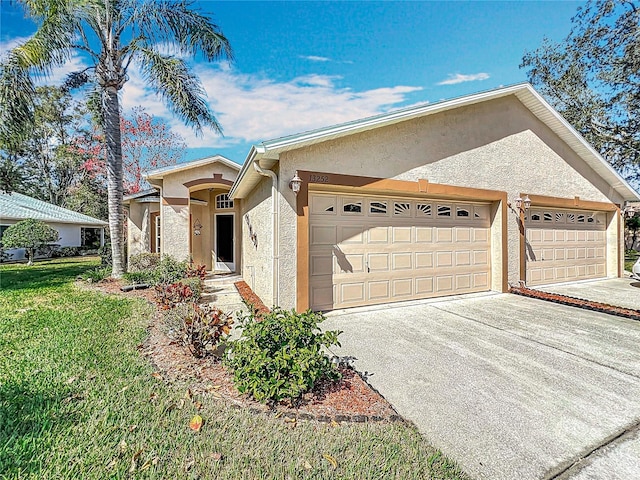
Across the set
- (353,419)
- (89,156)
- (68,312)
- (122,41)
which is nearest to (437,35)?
(122,41)

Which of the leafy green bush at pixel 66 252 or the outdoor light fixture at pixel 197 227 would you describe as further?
the leafy green bush at pixel 66 252

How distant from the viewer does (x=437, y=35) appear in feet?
31.7

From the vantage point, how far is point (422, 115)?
7246 mm

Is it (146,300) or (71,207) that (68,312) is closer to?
(146,300)

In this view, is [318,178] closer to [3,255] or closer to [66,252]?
[3,255]

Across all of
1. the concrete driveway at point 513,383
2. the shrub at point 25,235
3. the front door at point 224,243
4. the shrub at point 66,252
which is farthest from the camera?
the shrub at point 66,252

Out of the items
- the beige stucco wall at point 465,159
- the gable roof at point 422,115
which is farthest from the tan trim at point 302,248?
the gable roof at point 422,115

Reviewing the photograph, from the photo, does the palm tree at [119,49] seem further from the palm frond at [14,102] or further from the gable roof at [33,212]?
the gable roof at [33,212]

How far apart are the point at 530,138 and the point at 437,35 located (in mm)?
4263

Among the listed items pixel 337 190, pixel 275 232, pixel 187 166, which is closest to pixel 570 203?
pixel 337 190

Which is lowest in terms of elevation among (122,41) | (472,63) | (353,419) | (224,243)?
(353,419)

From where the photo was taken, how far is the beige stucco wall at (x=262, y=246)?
255 inches

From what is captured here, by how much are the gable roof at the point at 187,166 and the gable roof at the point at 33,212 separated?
1351cm

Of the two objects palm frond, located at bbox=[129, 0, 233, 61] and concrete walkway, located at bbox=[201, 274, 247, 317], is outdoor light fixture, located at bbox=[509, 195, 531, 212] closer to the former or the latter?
concrete walkway, located at bbox=[201, 274, 247, 317]
